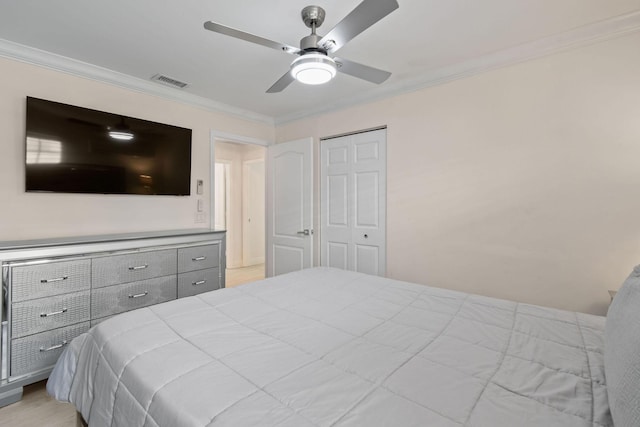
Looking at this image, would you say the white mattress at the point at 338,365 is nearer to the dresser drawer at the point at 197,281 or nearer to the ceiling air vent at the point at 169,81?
the dresser drawer at the point at 197,281

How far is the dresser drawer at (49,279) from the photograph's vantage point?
1.87 metres

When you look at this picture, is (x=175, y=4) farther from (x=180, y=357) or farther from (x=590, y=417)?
(x=590, y=417)

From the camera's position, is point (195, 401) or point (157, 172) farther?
point (157, 172)

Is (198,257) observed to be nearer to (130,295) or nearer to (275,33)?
(130,295)

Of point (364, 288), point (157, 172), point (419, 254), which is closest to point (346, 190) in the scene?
point (419, 254)

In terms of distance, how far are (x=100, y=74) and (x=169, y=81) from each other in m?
0.56

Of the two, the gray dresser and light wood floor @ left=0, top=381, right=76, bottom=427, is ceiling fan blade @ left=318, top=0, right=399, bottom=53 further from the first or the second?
light wood floor @ left=0, top=381, right=76, bottom=427

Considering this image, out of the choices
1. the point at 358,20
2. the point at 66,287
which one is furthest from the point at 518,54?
the point at 66,287

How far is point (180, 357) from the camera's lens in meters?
1.05

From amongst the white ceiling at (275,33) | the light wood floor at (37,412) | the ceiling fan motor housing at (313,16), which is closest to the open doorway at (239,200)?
the white ceiling at (275,33)

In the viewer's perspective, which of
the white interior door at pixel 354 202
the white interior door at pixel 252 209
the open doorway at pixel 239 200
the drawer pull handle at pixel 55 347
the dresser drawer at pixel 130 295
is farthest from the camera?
the white interior door at pixel 252 209

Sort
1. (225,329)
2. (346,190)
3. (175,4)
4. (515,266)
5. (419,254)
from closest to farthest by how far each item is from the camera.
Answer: (225,329) → (175,4) → (515,266) → (419,254) → (346,190)

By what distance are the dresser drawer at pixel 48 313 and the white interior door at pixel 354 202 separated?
233 cm

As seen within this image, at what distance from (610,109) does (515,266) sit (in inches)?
50.0
